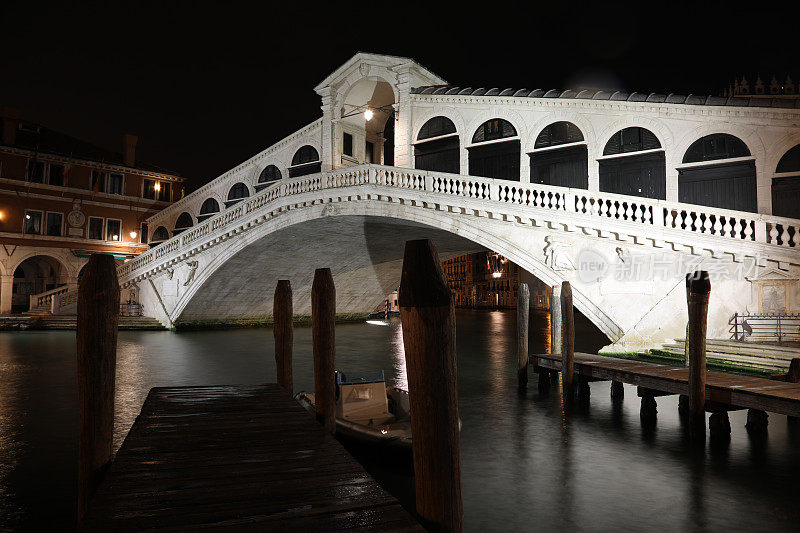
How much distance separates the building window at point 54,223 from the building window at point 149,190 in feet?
12.9

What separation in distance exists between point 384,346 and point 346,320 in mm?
10815

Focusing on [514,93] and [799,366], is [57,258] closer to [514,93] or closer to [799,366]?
→ [514,93]

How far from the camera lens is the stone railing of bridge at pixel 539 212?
10.7 meters

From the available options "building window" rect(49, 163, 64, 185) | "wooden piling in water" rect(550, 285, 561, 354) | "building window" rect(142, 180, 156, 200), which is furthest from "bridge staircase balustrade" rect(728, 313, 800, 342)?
"building window" rect(49, 163, 64, 185)

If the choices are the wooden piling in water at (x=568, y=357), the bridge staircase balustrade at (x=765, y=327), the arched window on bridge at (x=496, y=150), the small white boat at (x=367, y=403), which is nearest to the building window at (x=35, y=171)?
the arched window on bridge at (x=496, y=150)

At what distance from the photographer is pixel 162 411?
4438mm

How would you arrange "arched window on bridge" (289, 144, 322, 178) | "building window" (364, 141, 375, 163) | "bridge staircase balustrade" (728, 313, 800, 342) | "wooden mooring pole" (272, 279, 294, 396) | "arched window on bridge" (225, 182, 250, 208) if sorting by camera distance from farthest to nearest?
"arched window on bridge" (225, 182, 250, 208)
"building window" (364, 141, 375, 163)
"arched window on bridge" (289, 144, 322, 178)
"bridge staircase balustrade" (728, 313, 800, 342)
"wooden mooring pole" (272, 279, 294, 396)

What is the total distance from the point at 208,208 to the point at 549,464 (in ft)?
76.7

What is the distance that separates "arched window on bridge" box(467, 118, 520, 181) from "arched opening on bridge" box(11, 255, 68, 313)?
68.5ft

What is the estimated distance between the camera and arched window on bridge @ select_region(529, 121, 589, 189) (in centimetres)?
1530

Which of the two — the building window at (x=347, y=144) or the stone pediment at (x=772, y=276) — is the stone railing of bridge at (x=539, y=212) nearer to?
the stone pediment at (x=772, y=276)

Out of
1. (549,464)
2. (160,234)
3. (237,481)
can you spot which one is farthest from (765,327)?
(160,234)

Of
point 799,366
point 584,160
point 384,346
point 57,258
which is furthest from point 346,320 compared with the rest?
point 799,366

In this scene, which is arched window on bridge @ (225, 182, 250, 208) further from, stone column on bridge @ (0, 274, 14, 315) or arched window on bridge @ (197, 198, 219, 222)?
stone column on bridge @ (0, 274, 14, 315)
